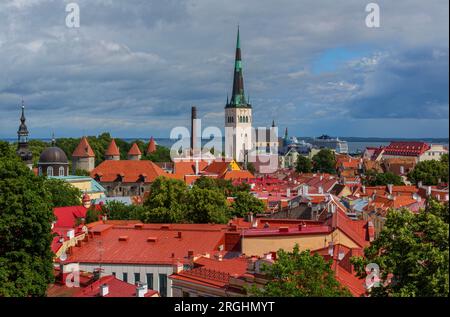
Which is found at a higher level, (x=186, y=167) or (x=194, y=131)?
(x=194, y=131)

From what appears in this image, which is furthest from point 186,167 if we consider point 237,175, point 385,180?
point 385,180

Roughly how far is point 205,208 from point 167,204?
284cm

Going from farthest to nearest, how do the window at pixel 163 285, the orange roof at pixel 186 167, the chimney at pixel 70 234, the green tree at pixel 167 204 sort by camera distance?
1. the orange roof at pixel 186 167
2. the green tree at pixel 167 204
3. the chimney at pixel 70 234
4. the window at pixel 163 285

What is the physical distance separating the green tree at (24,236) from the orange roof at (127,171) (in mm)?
56882

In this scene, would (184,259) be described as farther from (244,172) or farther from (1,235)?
(244,172)

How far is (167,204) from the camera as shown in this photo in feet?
128

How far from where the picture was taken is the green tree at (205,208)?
3703 centimetres

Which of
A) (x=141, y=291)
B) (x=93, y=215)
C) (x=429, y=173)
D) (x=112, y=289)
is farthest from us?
(x=429, y=173)

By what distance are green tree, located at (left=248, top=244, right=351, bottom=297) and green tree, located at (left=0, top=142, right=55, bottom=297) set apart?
959 cm

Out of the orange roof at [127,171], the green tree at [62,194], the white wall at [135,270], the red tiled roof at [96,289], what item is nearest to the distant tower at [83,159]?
the orange roof at [127,171]

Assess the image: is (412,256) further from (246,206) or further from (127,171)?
(127,171)

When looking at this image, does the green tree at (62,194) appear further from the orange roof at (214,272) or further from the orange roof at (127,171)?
the orange roof at (214,272)
